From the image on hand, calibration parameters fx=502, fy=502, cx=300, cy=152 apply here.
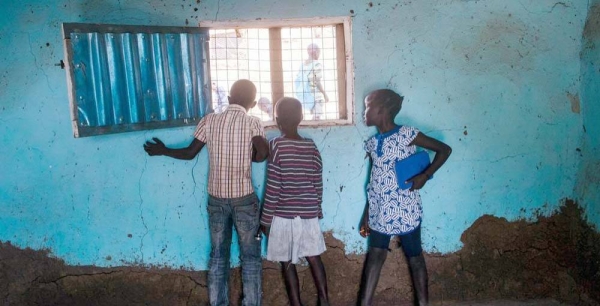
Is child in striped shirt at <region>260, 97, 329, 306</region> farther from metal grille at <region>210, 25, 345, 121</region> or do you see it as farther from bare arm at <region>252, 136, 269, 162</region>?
metal grille at <region>210, 25, 345, 121</region>

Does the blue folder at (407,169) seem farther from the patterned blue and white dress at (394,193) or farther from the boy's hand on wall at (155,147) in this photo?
the boy's hand on wall at (155,147)

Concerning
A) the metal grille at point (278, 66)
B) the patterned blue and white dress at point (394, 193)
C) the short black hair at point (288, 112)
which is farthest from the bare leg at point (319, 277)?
the metal grille at point (278, 66)

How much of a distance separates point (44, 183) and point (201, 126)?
1322 millimetres

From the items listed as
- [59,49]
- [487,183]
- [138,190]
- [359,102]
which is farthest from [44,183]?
[487,183]

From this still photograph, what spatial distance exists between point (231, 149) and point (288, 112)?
0.47 meters

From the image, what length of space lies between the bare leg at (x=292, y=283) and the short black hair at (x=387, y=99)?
1333 millimetres

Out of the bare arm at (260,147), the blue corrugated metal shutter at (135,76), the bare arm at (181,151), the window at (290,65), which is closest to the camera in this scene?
the blue corrugated metal shutter at (135,76)

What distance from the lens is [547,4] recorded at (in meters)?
3.95

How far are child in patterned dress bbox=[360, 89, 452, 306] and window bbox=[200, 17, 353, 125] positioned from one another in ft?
1.36

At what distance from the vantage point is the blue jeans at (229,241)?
3535mm

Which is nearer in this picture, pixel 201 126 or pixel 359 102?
pixel 201 126

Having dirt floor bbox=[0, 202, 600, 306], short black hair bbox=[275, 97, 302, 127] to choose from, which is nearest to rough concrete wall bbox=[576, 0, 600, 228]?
dirt floor bbox=[0, 202, 600, 306]

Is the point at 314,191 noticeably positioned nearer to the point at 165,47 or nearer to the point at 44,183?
the point at 165,47

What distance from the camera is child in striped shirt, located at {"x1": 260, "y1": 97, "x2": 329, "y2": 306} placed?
139 inches
